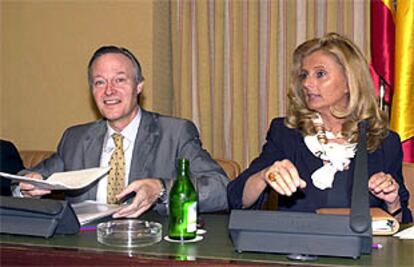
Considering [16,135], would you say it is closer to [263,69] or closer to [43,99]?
[43,99]

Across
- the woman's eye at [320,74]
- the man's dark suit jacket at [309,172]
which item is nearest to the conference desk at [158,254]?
the man's dark suit jacket at [309,172]

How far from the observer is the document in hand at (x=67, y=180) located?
226 centimetres

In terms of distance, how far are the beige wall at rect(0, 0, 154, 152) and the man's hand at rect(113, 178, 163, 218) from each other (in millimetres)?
1813

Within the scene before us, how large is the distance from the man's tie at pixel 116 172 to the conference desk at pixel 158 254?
0.75m

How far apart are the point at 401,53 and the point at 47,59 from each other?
7.10ft

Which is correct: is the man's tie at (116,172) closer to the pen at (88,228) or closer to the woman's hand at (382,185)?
the pen at (88,228)

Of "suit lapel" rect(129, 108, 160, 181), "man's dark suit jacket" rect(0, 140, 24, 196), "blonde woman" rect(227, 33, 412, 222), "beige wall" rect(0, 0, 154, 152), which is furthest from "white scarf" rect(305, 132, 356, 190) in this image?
"beige wall" rect(0, 0, 154, 152)

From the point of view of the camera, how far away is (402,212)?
2.59 meters

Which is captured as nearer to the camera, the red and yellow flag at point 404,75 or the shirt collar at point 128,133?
the shirt collar at point 128,133

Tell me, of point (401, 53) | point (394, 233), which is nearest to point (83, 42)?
point (401, 53)

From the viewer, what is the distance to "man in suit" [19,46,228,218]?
2.94 metres

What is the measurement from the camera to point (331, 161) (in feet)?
9.26

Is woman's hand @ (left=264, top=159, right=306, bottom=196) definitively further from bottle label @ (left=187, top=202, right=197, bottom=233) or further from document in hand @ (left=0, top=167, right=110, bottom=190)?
document in hand @ (left=0, top=167, right=110, bottom=190)

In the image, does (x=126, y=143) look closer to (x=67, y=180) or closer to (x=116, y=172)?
(x=116, y=172)
